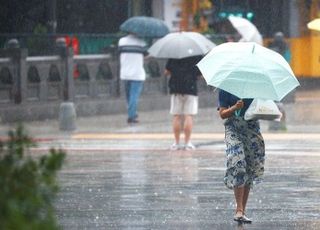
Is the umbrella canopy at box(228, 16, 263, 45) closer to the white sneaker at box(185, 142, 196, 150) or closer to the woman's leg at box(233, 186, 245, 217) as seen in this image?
the white sneaker at box(185, 142, 196, 150)

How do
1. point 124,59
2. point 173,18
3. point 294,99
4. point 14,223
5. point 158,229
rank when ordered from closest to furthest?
point 14,223
point 158,229
point 124,59
point 294,99
point 173,18

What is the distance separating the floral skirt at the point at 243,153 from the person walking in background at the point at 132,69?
13.3 meters

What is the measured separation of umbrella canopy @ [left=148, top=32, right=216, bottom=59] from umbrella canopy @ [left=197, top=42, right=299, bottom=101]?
7579 millimetres

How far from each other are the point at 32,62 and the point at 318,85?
13402 mm

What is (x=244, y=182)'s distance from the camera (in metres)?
11.4

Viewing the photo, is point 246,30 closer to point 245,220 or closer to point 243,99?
point 243,99

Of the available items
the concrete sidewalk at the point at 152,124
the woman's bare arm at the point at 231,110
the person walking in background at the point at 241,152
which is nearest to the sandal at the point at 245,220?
the person walking in background at the point at 241,152

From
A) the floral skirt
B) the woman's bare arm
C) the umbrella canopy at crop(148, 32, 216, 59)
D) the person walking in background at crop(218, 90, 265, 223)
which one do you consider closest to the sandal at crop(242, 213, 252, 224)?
the person walking in background at crop(218, 90, 265, 223)

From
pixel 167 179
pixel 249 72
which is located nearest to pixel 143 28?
pixel 167 179

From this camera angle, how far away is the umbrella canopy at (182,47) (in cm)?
1942

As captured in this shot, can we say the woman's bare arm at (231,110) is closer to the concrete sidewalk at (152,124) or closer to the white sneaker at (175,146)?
the white sneaker at (175,146)

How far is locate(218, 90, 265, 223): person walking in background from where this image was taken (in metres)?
11.3

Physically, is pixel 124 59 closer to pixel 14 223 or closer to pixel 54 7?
pixel 54 7

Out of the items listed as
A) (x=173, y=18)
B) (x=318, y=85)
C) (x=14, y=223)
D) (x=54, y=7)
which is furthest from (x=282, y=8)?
(x=14, y=223)
